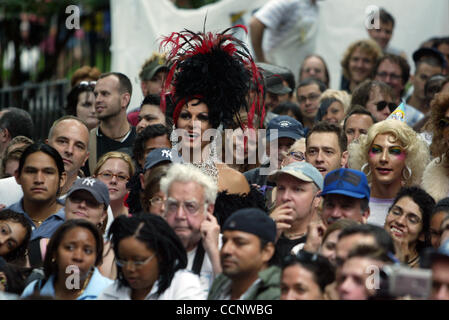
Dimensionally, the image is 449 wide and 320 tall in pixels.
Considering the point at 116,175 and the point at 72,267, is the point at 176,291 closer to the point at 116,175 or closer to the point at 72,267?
the point at 72,267

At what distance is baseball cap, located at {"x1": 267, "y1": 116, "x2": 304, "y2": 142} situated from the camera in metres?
7.90

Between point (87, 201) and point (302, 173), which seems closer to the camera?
point (302, 173)

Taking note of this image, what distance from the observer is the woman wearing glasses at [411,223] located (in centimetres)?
613

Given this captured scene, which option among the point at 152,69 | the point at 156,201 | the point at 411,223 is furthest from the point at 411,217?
the point at 152,69

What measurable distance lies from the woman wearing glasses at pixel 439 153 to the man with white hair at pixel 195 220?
1.86 metres

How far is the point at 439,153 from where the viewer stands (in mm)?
7070

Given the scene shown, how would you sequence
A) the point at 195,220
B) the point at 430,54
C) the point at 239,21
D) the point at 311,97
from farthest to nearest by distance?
the point at 239,21 < the point at 430,54 < the point at 311,97 < the point at 195,220

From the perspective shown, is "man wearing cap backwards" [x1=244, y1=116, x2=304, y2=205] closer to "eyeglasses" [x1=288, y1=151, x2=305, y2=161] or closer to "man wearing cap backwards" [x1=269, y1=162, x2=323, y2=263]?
"eyeglasses" [x1=288, y1=151, x2=305, y2=161]

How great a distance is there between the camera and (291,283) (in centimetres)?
496

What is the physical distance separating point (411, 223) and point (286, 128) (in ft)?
6.55

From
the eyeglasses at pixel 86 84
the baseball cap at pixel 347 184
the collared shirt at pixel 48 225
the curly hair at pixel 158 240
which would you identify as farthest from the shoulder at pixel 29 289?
the eyeglasses at pixel 86 84

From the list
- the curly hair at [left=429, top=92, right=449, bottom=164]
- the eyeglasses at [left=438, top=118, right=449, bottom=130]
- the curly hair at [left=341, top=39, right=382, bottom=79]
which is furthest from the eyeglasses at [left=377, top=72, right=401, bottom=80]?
the eyeglasses at [left=438, top=118, right=449, bottom=130]
